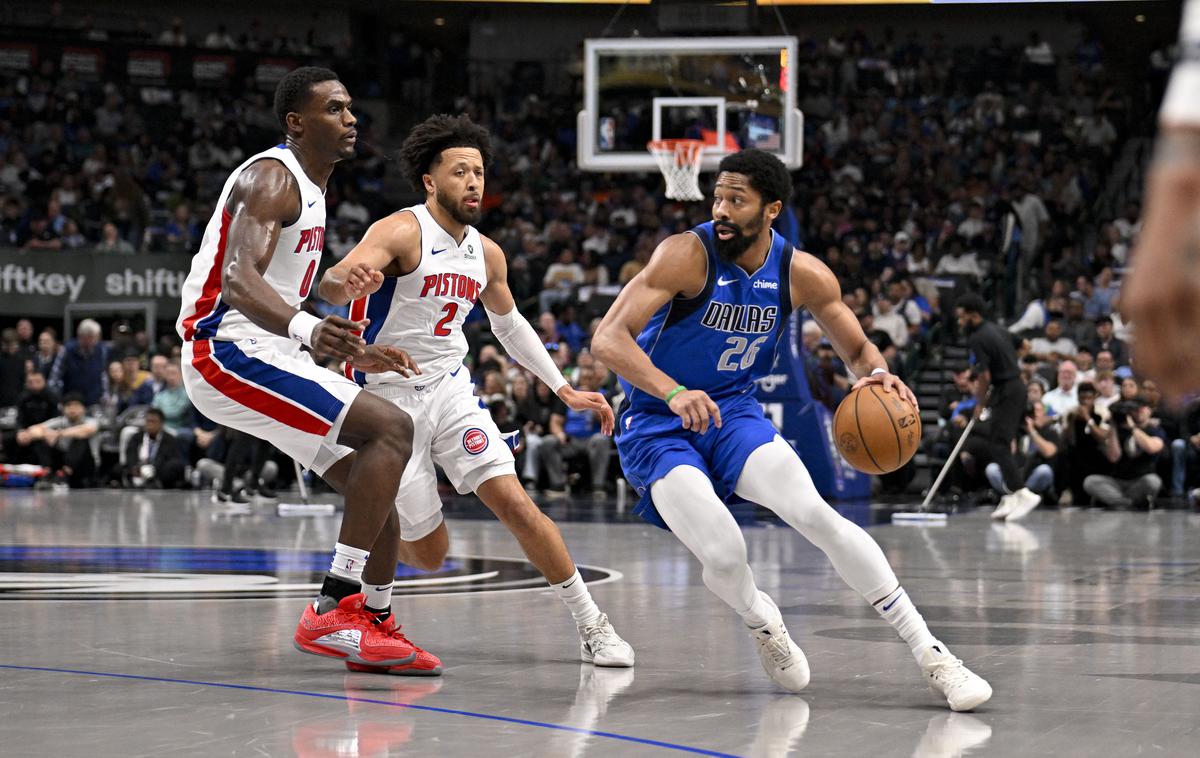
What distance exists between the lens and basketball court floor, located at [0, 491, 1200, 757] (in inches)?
170

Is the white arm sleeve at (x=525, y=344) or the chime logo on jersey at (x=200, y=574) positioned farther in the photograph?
the chime logo on jersey at (x=200, y=574)

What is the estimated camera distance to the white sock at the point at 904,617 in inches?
197

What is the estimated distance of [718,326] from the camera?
5.54 meters

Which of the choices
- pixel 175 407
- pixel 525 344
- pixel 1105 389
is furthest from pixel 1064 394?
pixel 525 344

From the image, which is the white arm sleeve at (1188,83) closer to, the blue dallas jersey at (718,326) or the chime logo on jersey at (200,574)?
the blue dallas jersey at (718,326)

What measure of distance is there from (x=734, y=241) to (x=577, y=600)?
4.79ft

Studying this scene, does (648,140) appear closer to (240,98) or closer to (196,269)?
(196,269)

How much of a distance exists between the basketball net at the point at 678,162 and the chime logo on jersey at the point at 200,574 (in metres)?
5.95

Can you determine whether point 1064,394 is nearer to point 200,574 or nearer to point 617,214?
point 617,214

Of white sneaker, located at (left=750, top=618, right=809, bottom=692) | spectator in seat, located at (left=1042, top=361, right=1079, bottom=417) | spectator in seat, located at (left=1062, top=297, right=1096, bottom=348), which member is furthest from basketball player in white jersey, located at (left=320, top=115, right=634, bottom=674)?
spectator in seat, located at (left=1062, top=297, right=1096, bottom=348)

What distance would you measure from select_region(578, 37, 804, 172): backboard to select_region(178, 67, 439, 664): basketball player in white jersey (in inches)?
389

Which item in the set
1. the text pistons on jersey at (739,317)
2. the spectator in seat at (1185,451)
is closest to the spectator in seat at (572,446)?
the spectator in seat at (1185,451)

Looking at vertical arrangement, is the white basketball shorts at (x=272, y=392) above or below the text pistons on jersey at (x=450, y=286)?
below

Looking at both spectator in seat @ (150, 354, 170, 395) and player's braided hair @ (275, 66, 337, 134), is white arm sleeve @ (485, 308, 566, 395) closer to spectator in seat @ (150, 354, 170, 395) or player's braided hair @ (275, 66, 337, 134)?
player's braided hair @ (275, 66, 337, 134)
